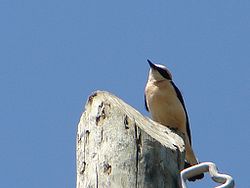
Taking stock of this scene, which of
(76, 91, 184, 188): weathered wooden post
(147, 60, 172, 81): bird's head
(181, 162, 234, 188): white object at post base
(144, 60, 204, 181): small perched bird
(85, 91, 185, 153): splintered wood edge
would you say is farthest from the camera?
(147, 60, 172, 81): bird's head

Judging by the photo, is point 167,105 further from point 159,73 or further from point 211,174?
point 211,174

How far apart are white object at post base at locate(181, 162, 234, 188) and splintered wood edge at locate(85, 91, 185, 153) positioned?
335mm

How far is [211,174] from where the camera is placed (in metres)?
3.79

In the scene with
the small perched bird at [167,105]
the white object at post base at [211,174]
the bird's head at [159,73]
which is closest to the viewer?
the white object at post base at [211,174]

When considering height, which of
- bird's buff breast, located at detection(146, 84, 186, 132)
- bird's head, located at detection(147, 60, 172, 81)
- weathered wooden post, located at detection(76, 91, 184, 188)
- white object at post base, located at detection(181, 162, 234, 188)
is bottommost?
white object at post base, located at detection(181, 162, 234, 188)

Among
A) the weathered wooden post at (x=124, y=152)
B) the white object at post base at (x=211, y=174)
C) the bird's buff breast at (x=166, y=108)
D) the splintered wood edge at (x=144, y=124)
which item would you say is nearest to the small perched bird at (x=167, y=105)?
the bird's buff breast at (x=166, y=108)

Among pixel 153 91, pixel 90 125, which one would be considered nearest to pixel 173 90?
pixel 153 91

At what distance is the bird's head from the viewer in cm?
1012

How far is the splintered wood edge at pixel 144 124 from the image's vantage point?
4.18m

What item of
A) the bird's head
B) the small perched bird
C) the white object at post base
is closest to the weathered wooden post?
the white object at post base

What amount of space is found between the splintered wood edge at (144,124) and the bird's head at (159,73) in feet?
18.2

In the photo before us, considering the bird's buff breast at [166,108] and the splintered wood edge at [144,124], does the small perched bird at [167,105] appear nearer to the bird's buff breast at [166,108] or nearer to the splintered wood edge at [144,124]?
the bird's buff breast at [166,108]

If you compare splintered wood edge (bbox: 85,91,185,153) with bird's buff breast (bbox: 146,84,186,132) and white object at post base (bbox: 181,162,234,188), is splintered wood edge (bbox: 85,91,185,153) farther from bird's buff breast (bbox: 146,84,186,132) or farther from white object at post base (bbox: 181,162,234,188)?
bird's buff breast (bbox: 146,84,186,132)

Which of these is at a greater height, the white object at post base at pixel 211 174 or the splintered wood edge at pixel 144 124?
the splintered wood edge at pixel 144 124
